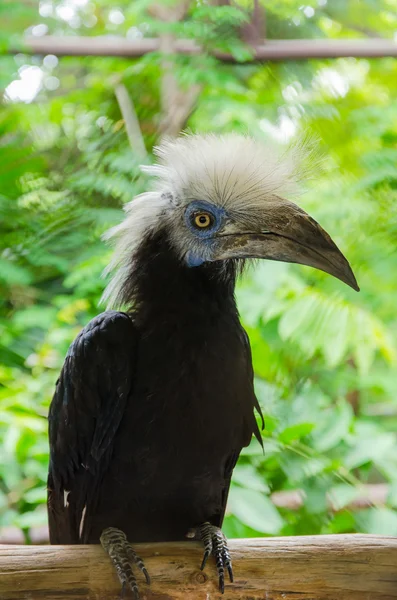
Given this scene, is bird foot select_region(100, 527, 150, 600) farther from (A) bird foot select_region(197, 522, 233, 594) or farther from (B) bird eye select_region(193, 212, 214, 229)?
(B) bird eye select_region(193, 212, 214, 229)

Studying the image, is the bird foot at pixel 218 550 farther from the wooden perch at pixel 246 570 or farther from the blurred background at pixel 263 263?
the blurred background at pixel 263 263

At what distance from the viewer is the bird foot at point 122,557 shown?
1326mm

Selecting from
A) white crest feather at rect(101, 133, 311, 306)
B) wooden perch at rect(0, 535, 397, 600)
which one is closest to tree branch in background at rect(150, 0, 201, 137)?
white crest feather at rect(101, 133, 311, 306)

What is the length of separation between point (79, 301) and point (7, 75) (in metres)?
0.92

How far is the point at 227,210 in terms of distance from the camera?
1464 mm

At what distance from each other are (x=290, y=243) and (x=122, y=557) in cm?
75

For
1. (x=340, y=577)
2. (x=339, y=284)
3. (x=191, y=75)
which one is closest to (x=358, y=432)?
(x=339, y=284)

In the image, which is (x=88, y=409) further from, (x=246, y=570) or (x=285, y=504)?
(x=285, y=504)

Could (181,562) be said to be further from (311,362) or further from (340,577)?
(311,362)

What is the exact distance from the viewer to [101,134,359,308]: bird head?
1.37m

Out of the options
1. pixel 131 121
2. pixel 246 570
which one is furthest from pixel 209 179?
pixel 131 121

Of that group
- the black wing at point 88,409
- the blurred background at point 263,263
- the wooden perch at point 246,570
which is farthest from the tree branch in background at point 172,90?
the wooden perch at point 246,570

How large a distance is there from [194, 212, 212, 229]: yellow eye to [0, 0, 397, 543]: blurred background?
0.59m

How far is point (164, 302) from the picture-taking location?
149 centimetres
